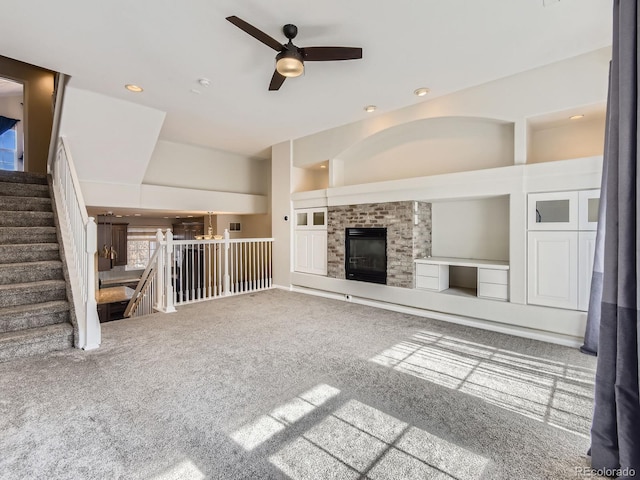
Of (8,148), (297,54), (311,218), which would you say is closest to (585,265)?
(297,54)

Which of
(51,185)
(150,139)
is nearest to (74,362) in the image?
(51,185)

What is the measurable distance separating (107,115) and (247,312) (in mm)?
3784

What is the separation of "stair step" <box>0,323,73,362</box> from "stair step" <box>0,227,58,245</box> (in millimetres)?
1499

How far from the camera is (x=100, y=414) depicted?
213 cm

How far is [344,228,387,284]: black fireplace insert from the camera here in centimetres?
511

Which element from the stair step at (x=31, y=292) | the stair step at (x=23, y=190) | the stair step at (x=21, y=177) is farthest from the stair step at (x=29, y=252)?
the stair step at (x=21, y=177)

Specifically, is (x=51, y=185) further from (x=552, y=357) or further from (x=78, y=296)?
(x=552, y=357)

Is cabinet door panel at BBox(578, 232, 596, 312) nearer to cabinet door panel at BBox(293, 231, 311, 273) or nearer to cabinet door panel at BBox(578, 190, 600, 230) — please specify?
cabinet door panel at BBox(578, 190, 600, 230)

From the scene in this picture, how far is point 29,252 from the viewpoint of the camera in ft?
12.7

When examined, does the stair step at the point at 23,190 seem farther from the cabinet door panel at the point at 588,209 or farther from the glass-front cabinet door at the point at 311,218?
the cabinet door panel at the point at 588,209

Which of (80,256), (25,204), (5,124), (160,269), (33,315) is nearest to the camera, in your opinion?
(33,315)

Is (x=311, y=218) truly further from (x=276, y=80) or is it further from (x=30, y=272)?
(x=30, y=272)

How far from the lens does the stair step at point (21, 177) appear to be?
492 cm

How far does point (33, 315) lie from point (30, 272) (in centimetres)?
69
